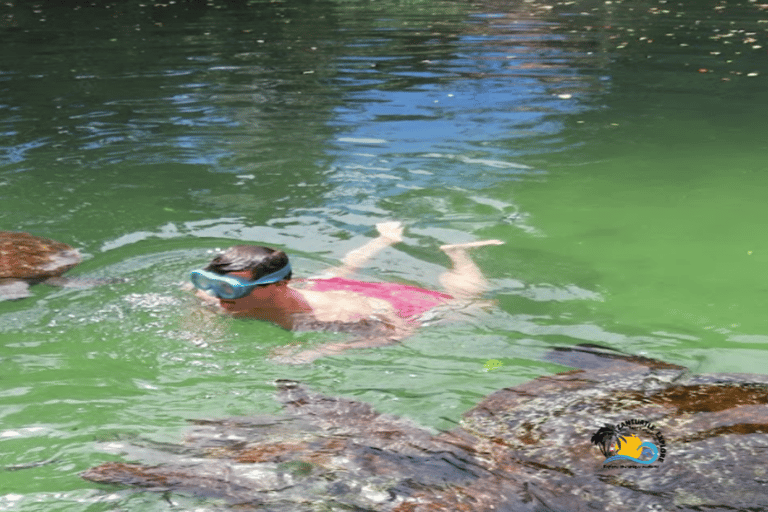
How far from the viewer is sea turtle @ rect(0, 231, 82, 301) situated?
6.78 metres

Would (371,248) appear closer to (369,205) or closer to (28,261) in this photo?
(369,205)

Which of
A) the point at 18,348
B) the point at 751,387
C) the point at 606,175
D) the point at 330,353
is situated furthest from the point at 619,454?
the point at 606,175

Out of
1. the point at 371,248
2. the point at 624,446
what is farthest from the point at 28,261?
the point at 624,446

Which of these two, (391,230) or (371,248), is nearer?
(371,248)

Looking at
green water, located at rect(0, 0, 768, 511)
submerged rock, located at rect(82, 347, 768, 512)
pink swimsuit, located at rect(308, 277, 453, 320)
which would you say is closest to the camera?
submerged rock, located at rect(82, 347, 768, 512)

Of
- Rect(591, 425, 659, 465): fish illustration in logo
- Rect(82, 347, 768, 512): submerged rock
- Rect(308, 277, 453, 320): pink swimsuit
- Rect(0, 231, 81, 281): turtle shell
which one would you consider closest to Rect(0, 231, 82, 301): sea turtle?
Rect(0, 231, 81, 281): turtle shell

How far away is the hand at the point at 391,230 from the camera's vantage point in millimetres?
7811

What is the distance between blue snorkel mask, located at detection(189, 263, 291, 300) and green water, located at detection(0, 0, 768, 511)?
0.40 m

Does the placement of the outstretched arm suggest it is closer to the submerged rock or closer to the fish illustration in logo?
the submerged rock

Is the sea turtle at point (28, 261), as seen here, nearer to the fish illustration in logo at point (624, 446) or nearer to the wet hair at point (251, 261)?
the wet hair at point (251, 261)

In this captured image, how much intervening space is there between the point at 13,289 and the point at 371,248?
2.86m

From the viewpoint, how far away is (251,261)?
223 inches

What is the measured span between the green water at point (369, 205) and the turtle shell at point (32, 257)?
24 cm

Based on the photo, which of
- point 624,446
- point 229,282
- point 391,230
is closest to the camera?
point 624,446
